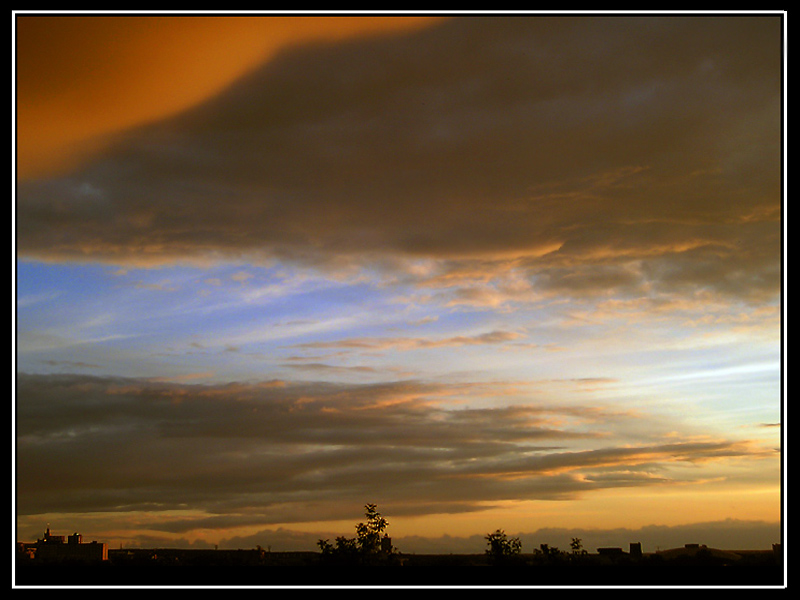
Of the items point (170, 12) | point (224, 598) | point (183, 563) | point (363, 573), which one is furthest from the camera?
point (183, 563)

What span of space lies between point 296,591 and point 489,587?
831cm

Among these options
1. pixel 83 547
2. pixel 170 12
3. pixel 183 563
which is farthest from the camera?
pixel 83 547

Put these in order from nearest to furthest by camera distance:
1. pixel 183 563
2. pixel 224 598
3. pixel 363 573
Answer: pixel 224 598 → pixel 363 573 → pixel 183 563

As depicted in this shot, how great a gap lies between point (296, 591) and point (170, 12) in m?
24.1

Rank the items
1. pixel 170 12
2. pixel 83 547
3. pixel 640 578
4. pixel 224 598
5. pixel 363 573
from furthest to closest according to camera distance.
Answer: pixel 83 547 < pixel 363 573 < pixel 640 578 < pixel 224 598 < pixel 170 12

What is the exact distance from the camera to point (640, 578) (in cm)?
5044

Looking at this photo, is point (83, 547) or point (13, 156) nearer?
point (13, 156)

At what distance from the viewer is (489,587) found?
105 ft

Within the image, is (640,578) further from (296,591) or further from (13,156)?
(13,156)
